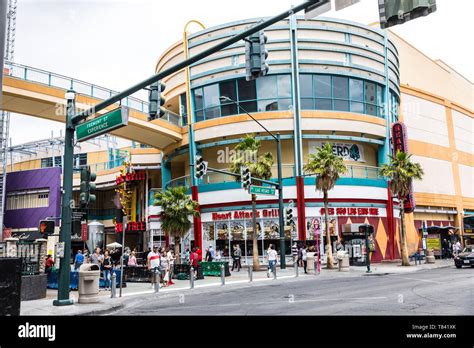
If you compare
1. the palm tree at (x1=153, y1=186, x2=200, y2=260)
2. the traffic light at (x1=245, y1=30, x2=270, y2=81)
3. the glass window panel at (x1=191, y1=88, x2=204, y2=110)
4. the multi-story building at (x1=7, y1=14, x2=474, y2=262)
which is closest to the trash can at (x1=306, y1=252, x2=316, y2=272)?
the multi-story building at (x1=7, y1=14, x2=474, y2=262)

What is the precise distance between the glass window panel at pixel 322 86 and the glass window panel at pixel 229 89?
6275 millimetres

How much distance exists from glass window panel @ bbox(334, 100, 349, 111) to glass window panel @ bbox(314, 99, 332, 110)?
0.49 meters

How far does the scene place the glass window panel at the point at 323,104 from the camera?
35000 millimetres

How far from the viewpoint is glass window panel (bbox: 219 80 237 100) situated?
35062 millimetres

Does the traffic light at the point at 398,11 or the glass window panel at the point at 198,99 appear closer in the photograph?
the traffic light at the point at 398,11

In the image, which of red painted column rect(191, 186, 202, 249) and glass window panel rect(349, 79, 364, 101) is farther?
glass window panel rect(349, 79, 364, 101)

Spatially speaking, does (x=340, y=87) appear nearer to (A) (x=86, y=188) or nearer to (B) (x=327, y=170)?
(B) (x=327, y=170)

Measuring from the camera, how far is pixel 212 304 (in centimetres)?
1273

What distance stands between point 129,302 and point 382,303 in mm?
7895

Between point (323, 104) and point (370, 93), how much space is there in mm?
4667

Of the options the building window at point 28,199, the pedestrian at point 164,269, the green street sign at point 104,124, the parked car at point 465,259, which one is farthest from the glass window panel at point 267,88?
the building window at point 28,199

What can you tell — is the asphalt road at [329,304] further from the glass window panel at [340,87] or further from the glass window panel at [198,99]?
the glass window panel at [198,99]

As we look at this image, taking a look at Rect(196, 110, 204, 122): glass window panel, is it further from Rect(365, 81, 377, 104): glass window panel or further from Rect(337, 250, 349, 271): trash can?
Rect(337, 250, 349, 271): trash can
